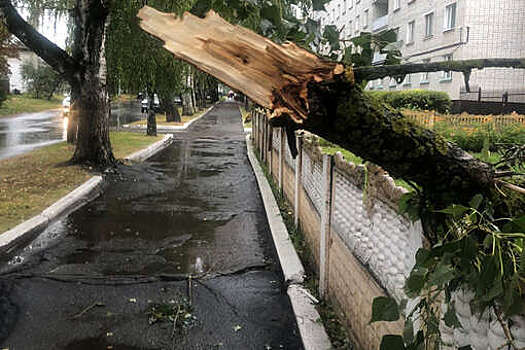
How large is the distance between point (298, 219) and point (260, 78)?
5.43 meters

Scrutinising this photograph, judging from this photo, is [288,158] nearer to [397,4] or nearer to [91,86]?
[91,86]

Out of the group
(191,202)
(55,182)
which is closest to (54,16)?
(55,182)

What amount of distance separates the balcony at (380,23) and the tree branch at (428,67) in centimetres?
3784

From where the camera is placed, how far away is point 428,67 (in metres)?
2.05

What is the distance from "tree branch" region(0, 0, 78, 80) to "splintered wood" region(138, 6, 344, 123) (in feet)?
37.6

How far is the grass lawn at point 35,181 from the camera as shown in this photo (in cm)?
803

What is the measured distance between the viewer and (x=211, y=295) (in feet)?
17.0

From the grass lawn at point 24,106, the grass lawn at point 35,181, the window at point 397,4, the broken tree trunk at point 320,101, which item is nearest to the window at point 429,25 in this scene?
the window at point 397,4

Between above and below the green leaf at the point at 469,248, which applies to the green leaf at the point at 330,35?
above

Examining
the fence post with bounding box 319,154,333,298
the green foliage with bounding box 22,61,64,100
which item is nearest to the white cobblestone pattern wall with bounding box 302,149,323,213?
the fence post with bounding box 319,154,333,298

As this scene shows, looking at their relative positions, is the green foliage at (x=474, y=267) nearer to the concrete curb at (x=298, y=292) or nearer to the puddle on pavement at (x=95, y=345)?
the concrete curb at (x=298, y=292)

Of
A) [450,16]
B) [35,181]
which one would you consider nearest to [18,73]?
[450,16]

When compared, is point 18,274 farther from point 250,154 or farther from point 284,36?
point 250,154

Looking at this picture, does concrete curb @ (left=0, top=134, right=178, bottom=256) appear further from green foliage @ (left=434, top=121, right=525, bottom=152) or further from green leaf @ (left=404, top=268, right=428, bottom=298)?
green foliage @ (left=434, top=121, right=525, bottom=152)
